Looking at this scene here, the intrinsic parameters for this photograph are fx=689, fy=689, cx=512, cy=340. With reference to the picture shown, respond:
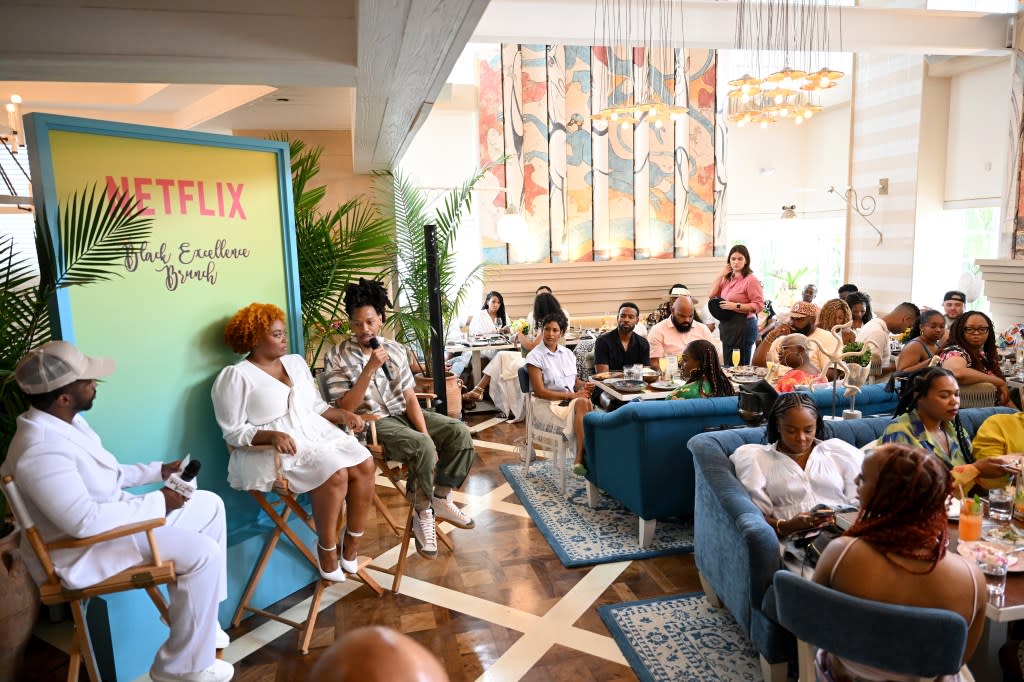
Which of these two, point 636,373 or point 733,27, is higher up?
point 733,27

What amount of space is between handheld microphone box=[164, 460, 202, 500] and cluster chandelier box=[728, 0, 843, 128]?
530 cm

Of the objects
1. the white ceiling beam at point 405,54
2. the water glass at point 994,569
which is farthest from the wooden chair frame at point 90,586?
the water glass at point 994,569

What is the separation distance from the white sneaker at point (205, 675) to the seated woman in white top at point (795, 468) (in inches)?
93.4

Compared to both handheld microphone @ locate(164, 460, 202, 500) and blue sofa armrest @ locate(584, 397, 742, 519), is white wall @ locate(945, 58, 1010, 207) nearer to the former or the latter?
blue sofa armrest @ locate(584, 397, 742, 519)

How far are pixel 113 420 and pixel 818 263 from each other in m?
11.8

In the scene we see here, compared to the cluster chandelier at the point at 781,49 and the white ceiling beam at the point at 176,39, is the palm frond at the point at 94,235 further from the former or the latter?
the cluster chandelier at the point at 781,49

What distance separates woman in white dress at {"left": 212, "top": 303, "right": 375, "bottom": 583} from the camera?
10.8 ft

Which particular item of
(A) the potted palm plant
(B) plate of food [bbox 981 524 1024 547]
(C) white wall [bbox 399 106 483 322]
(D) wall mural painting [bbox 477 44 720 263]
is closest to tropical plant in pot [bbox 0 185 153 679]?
(A) the potted palm plant

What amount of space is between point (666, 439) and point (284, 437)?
2.14 meters

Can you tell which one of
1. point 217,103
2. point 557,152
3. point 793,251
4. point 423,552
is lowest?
point 423,552

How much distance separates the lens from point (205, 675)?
8.83 feet

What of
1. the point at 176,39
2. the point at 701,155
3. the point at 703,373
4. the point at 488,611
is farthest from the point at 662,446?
the point at 701,155

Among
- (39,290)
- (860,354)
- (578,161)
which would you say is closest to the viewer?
(39,290)

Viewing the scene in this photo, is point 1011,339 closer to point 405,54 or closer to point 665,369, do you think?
point 665,369
